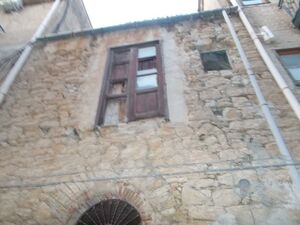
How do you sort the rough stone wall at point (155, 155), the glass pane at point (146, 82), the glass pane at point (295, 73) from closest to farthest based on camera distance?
the rough stone wall at point (155, 155), the glass pane at point (295, 73), the glass pane at point (146, 82)

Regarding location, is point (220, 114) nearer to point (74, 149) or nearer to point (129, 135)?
point (129, 135)

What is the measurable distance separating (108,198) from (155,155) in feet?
2.92

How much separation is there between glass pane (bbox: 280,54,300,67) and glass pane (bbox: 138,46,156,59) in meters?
2.59

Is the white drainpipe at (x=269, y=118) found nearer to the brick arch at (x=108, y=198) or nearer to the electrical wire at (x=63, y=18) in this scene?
the brick arch at (x=108, y=198)

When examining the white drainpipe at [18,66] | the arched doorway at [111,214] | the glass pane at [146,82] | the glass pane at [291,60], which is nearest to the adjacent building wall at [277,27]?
the glass pane at [291,60]

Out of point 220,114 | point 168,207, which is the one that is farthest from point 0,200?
point 220,114

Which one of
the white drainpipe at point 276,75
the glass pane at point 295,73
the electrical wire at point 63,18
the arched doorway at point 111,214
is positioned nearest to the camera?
the arched doorway at point 111,214

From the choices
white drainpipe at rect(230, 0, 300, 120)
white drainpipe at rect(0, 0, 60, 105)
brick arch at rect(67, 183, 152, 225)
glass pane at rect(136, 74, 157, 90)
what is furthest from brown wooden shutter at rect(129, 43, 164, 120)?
white drainpipe at rect(0, 0, 60, 105)

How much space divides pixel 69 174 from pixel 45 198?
1.47ft

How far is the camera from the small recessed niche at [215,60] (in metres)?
5.52

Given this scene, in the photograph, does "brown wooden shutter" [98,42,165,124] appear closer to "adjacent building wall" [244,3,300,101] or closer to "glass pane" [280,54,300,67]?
"adjacent building wall" [244,3,300,101]

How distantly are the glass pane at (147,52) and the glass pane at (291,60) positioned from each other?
259 centimetres

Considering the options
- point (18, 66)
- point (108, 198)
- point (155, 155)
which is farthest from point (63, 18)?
point (108, 198)

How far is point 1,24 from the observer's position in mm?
8328
